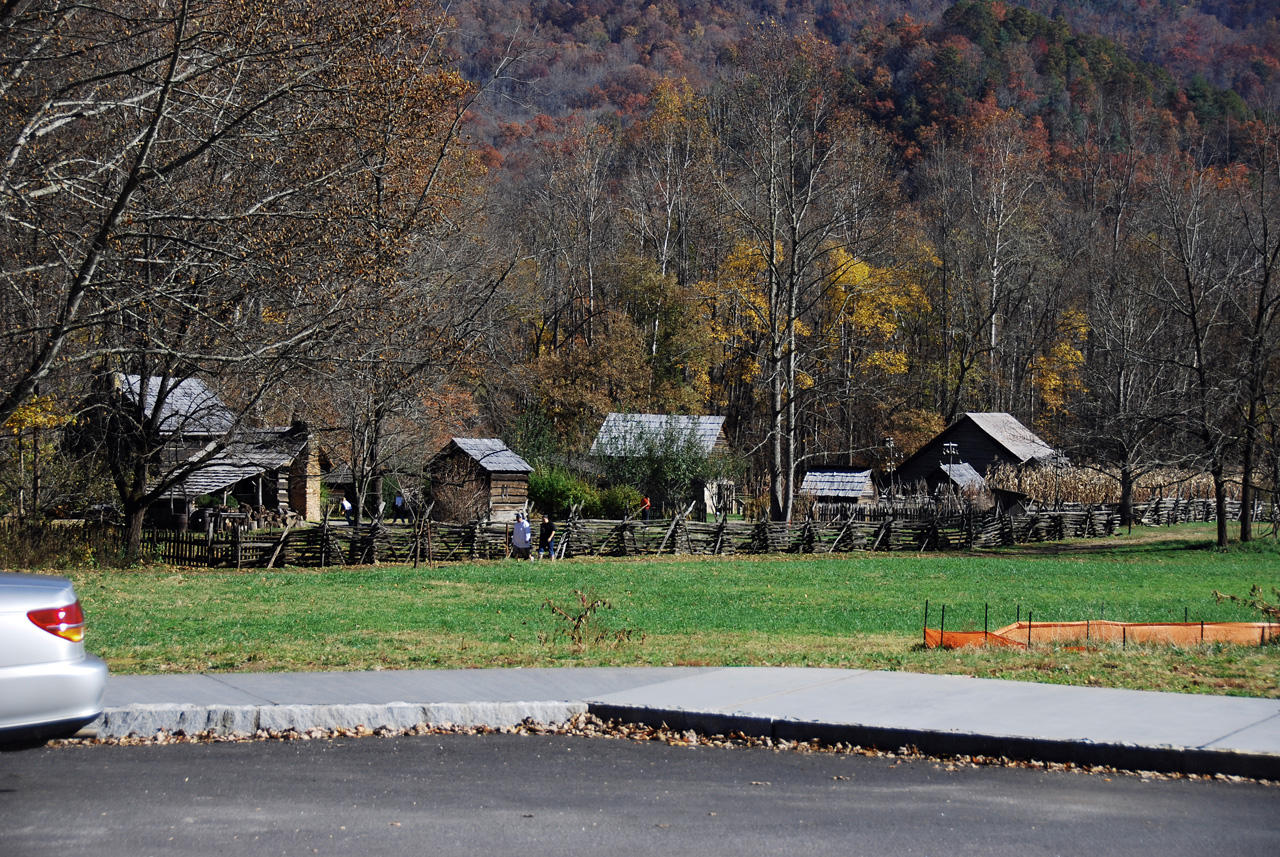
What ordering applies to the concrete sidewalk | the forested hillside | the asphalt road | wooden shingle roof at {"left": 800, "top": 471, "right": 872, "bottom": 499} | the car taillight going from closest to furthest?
the asphalt road, the car taillight, the concrete sidewalk, the forested hillside, wooden shingle roof at {"left": 800, "top": 471, "right": 872, "bottom": 499}

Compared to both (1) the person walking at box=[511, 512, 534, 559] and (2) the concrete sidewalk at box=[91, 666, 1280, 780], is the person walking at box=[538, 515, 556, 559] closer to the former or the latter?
(1) the person walking at box=[511, 512, 534, 559]

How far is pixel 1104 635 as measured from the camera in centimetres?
1337

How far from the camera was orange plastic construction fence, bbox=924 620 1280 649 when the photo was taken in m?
12.5

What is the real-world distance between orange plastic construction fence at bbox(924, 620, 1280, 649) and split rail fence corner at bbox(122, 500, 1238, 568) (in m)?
19.5

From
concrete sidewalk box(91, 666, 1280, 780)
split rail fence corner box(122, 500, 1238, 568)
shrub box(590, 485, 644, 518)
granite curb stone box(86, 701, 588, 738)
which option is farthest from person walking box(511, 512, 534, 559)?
granite curb stone box(86, 701, 588, 738)

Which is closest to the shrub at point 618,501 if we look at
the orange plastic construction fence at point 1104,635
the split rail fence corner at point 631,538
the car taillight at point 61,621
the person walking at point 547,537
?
the split rail fence corner at point 631,538

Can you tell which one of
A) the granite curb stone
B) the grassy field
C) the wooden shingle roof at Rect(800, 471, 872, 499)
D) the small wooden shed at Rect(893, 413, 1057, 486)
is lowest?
the grassy field

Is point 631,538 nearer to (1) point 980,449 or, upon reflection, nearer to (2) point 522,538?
(2) point 522,538

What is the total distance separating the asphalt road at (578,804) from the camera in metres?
5.59

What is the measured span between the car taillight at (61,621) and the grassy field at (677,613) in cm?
370

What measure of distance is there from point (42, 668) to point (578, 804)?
3.22m

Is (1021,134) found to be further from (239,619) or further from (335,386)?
(239,619)

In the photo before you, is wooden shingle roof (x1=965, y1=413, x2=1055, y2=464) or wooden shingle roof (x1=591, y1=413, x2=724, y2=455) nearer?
wooden shingle roof (x1=591, y1=413, x2=724, y2=455)

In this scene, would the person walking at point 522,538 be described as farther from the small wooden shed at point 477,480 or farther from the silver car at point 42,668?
the silver car at point 42,668
